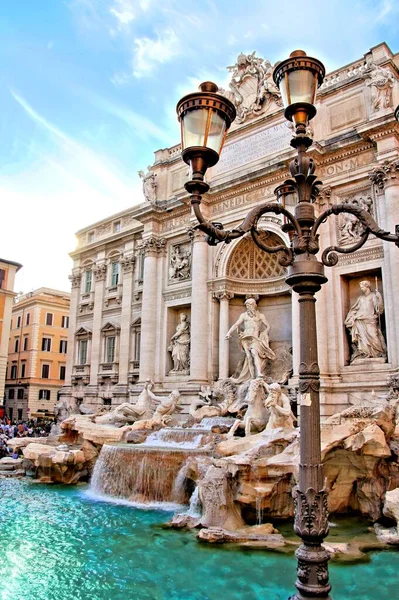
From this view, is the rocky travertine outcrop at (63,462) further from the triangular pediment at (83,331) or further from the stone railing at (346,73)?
the stone railing at (346,73)

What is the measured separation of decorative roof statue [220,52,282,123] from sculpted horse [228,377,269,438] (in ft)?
34.4

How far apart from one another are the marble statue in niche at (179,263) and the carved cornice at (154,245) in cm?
55

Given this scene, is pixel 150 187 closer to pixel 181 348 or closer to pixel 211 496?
pixel 181 348

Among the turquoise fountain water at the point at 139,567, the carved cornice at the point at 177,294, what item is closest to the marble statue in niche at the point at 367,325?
the carved cornice at the point at 177,294

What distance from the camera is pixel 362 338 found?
46.8ft

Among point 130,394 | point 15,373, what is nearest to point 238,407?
point 130,394

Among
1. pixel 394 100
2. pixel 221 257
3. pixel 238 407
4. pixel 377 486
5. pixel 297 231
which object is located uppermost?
pixel 394 100

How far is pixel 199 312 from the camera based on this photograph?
1820 cm

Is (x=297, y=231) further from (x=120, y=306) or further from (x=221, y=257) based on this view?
(x=120, y=306)

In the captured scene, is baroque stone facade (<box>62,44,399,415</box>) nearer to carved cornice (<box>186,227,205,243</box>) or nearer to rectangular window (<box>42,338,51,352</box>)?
carved cornice (<box>186,227,205,243</box>)

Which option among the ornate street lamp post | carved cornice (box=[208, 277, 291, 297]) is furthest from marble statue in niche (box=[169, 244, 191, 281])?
the ornate street lamp post

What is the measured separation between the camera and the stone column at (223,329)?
57.6 ft

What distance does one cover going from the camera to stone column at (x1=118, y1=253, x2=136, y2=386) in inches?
868

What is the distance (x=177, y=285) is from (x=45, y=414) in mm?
22447
